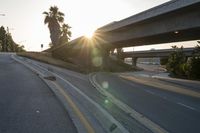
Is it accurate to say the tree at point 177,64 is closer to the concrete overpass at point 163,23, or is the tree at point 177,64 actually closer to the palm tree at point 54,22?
the concrete overpass at point 163,23

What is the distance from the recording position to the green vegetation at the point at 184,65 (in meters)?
49.0

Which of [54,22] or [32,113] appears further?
[54,22]

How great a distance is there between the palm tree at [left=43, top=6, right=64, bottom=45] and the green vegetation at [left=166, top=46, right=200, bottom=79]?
1311 inches

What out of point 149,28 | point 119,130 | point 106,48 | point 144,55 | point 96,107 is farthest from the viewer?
point 144,55

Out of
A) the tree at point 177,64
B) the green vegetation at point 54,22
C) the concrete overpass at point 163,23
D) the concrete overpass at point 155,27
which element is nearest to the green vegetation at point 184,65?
the tree at point 177,64

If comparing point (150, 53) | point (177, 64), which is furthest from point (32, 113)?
point (150, 53)

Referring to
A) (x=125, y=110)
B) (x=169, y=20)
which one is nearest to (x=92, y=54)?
(x=169, y=20)

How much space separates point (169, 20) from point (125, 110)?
1063 inches

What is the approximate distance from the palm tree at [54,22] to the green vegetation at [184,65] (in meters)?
33.3

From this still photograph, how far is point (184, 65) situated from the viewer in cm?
5394

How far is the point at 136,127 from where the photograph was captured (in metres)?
11.0

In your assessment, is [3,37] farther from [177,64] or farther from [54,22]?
[177,64]

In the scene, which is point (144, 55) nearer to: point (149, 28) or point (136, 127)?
point (149, 28)

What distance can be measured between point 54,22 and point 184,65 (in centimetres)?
4661
